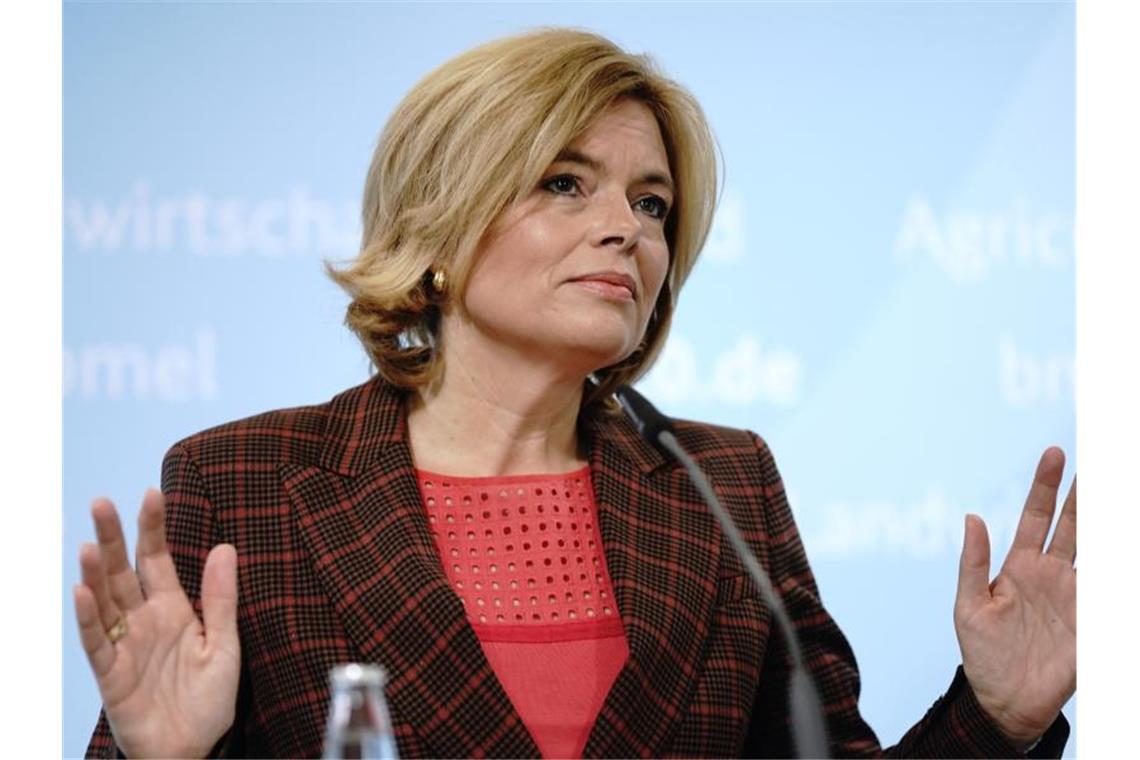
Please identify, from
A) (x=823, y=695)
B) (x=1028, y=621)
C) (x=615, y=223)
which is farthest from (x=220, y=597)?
(x=1028, y=621)

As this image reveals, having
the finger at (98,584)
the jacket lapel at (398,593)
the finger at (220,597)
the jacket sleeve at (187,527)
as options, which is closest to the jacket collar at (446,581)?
the jacket lapel at (398,593)

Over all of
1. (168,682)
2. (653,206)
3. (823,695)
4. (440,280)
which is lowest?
(823,695)

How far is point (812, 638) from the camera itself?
206 cm

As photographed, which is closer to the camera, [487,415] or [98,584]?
[98,584]

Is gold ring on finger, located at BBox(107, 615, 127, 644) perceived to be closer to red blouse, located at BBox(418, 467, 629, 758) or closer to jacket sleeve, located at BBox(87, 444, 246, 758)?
jacket sleeve, located at BBox(87, 444, 246, 758)

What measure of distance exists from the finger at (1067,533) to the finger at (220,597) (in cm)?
97

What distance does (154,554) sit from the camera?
1565 millimetres

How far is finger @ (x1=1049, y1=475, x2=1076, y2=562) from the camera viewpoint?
1.85m

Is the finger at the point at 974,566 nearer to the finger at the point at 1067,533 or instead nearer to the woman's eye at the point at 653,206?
the finger at the point at 1067,533

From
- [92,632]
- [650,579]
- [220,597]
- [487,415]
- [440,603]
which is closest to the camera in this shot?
[92,632]

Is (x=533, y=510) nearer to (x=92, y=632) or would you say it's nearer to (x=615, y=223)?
(x=615, y=223)

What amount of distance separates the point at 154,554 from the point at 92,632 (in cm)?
12

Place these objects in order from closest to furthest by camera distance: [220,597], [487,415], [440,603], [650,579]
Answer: [220,597]
[440,603]
[650,579]
[487,415]

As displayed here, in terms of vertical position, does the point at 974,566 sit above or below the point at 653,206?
below
